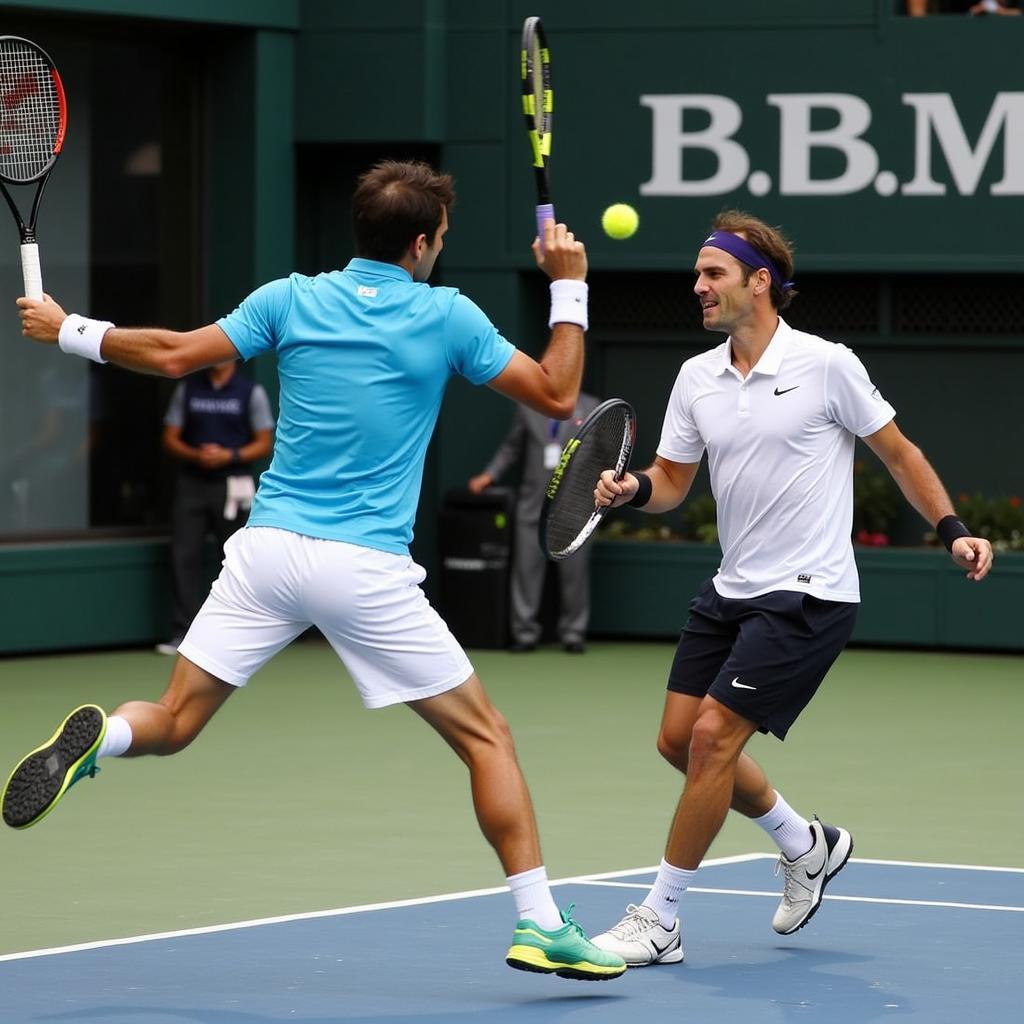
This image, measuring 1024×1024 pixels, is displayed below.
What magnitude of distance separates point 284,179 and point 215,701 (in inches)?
378

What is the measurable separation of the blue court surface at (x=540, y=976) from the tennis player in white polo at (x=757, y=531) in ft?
0.84

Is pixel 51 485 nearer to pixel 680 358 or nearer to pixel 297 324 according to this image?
pixel 680 358

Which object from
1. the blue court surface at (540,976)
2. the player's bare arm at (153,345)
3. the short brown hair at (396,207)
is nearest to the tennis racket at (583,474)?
the short brown hair at (396,207)

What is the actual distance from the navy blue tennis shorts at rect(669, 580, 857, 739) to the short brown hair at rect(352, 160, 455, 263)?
1.36m

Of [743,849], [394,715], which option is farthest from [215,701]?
[394,715]

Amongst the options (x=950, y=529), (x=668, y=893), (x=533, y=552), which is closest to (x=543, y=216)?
(x=950, y=529)

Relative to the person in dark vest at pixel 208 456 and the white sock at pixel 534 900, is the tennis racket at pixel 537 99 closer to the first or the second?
the white sock at pixel 534 900

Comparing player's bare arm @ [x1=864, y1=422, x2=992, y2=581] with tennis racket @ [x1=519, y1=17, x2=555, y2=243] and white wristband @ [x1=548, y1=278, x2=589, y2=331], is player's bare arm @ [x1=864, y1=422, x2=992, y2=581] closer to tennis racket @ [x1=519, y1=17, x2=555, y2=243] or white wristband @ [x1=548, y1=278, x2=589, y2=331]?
white wristband @ [x1=548, y1=278, x2=589, y2=331]

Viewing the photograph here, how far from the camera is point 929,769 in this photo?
10406 millimetres

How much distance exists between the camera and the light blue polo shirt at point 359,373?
19.5 ft

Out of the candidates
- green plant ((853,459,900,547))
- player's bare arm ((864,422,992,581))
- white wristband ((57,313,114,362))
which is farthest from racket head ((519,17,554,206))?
green plant ((853,459,900,547))

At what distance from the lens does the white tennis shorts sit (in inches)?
232

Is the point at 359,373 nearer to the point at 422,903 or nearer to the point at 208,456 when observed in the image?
the point at 422,903

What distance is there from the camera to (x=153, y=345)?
232 inches
